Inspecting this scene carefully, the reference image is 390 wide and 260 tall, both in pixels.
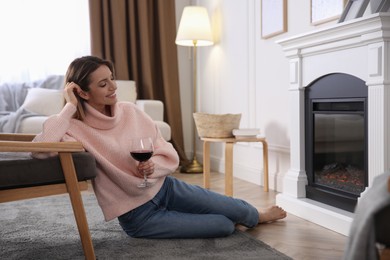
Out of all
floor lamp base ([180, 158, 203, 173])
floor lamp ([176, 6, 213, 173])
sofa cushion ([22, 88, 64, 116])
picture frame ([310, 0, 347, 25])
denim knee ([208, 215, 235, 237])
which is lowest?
floor lamp base ([180, 158, 203, 173])

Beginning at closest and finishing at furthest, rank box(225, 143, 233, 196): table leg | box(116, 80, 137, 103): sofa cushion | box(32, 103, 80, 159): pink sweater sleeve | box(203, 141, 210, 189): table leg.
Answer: box(32, 103, 80, 159): pink sweater sleeve
box(225, 143, 233, 196): table leg
box(203, 141, 210, 189): table leg
box(116, 80, 137, 103): sofa cushion

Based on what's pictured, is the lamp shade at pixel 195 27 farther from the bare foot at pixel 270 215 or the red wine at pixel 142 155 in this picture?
the red wine at pixel 142 155

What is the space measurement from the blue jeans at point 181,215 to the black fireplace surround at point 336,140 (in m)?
0.62

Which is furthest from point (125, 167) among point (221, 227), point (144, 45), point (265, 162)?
point (144, 45)

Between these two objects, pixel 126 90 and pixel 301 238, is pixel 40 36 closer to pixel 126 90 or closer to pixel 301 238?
pixel 126 90

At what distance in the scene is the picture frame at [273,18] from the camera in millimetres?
3508

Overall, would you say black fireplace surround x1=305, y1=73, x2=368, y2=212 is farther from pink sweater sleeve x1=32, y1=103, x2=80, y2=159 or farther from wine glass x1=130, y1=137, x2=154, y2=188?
pink sweater sleeve x1=32, y1=103, x2=80, y2=159

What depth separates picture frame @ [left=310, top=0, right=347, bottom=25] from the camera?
2904mm

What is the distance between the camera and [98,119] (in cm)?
214

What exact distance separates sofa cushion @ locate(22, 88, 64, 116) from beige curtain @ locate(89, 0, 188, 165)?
2.43ft

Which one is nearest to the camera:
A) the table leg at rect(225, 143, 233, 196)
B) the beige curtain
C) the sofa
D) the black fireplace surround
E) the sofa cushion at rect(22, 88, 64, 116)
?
the black fireplace surround

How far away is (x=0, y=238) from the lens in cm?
237

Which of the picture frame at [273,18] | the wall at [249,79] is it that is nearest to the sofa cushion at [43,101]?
the wall at [249,79]

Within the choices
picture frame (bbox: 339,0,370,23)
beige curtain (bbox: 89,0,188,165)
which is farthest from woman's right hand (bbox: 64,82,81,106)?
beige curtain (bbox: 89,0,188,165)
